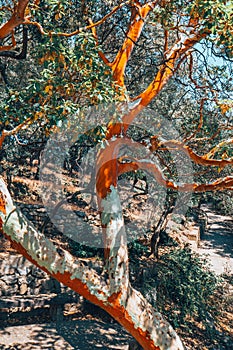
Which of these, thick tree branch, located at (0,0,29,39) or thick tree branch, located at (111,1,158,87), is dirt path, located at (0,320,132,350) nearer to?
thick tree branch, located at (111,1,158,87)

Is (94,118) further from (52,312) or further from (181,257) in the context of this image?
(181,257)

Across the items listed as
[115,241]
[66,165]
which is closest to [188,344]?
[115,241]

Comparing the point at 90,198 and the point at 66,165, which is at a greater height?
the point at 66,165

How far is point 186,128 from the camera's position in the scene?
979 centimetres

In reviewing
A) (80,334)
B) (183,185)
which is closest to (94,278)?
(183,185)

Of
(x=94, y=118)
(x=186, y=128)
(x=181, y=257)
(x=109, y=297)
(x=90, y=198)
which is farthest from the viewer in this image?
(x=90, y=198)

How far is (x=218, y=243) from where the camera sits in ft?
63.8

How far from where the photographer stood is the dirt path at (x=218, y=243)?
1552cm

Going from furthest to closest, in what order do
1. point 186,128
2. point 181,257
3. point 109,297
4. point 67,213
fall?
point 67,213 → point 181,257 → point 186,128 → point 109,297

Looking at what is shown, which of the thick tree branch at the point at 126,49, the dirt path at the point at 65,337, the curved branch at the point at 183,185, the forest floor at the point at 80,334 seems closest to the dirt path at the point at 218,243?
the forest floor at the point at 80,334

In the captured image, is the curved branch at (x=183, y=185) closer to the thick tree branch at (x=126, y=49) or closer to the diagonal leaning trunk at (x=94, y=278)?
the thick tree branch at (x=126, y=49)

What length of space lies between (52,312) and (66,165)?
28.5 ft

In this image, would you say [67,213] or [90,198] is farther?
[90,198]

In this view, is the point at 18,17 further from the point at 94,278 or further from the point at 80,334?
the point at 80,334
